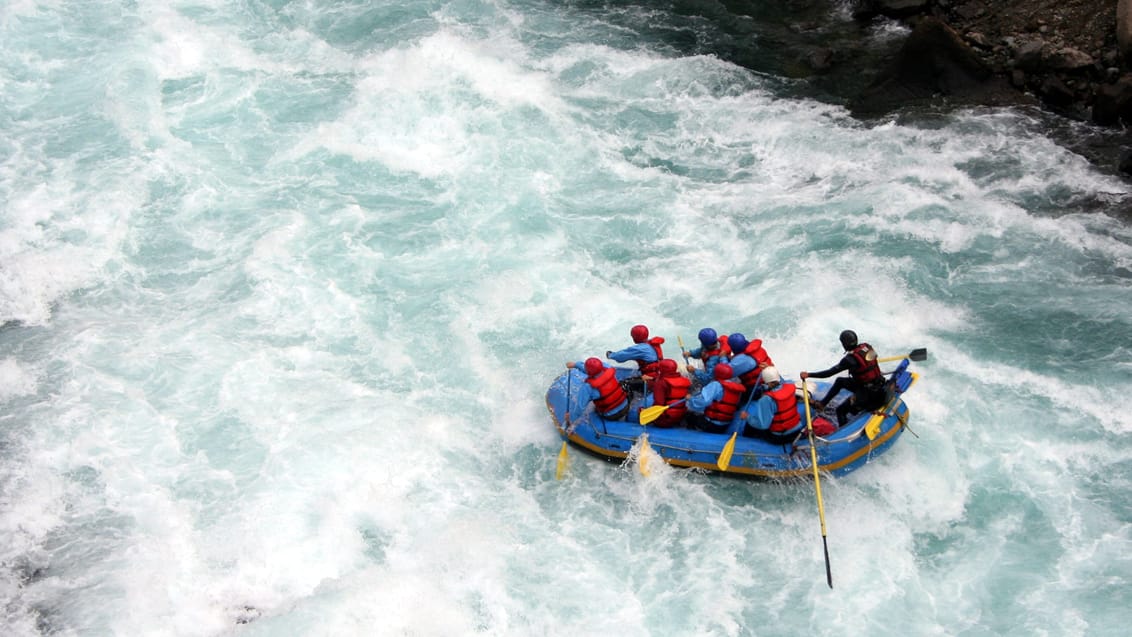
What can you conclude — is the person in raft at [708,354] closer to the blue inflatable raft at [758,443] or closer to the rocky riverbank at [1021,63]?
the blue inflatable raft at [758,443]

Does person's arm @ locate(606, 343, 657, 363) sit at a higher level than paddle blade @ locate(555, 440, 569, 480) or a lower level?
higher

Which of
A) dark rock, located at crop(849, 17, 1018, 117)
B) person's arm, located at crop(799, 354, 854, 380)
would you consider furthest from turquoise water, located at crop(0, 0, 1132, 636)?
person's arm, located at crop(799, 354, 854, 380)

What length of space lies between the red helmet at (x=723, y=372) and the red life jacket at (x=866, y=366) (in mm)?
1217

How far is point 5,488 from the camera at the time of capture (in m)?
10.1

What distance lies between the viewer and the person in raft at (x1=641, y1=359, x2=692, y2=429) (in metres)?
9.71

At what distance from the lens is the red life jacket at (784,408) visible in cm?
921

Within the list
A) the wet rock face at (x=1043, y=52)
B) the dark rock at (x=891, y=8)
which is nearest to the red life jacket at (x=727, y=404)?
the wet rock face at (x=1043, y=52)

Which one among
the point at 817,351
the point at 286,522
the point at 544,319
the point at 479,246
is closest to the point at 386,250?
the point at 479,246

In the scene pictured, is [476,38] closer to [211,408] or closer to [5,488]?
[211,408]

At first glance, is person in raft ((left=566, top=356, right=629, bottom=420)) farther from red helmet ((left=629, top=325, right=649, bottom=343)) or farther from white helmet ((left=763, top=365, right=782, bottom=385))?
white helmet ((left=763, top=365, right=782, bottom=385))

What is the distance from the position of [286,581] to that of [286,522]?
687 mm

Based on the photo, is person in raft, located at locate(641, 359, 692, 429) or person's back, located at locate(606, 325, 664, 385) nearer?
person in raft, located at locate(641, 359, 692, 429)

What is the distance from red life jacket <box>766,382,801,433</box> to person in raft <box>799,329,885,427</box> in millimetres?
482

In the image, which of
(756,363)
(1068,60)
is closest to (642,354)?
(756,363)
